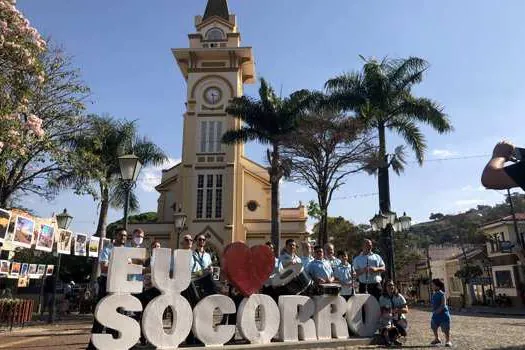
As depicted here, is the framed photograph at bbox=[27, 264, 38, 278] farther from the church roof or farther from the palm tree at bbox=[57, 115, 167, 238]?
the church roof

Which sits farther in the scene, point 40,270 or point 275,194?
point 275,194

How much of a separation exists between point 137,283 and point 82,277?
34.7 metres

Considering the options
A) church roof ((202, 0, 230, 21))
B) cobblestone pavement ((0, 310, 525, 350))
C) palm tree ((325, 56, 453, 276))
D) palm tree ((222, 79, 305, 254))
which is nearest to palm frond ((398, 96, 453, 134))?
palm tree ((325, 56, 453, 276))

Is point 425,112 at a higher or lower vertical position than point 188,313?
higher

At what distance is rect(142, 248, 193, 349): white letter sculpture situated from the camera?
732 centimetres

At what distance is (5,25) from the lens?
10.2 m

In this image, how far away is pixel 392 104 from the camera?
20.9 m

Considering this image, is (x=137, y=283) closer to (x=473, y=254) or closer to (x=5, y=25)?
(x=5, y=25)

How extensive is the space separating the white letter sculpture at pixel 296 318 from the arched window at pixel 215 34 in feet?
96.2

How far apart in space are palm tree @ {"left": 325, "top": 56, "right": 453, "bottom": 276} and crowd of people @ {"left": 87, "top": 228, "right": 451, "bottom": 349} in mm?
10808

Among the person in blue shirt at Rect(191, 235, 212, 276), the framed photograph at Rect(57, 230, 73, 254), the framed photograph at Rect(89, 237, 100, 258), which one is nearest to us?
the person in blue shirt at Rect(191, 235, 212, 276)

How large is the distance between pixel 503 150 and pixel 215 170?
29.2m

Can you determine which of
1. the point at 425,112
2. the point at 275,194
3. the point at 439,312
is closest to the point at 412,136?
the point at 425,112

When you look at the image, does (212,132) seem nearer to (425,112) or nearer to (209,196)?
(209,196)
